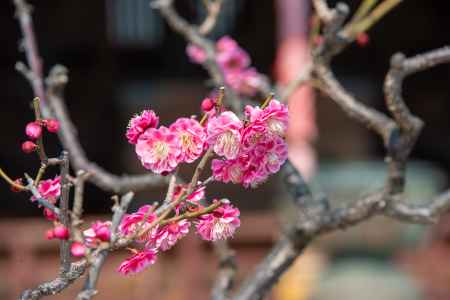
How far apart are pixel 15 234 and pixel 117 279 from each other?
61 centimetres

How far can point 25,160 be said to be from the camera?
6094mm

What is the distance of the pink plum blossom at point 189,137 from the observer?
3.07 ft

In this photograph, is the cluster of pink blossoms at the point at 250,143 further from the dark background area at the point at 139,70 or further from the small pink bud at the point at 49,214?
the dark background area at the point at 139,70

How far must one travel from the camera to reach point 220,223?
98cm

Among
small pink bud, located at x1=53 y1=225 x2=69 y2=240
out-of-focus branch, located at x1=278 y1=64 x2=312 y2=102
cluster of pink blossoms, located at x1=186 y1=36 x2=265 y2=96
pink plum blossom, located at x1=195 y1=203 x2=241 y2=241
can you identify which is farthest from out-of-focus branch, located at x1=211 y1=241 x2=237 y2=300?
small pink bud, located at x1=53 y1=225 x2=69 y2=240

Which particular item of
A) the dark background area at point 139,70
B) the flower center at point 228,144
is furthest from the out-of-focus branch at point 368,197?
the dark background area at point 139,70

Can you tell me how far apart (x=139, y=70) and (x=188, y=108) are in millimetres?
816

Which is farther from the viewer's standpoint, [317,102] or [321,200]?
[317,102]

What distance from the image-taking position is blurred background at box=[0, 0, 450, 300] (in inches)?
180

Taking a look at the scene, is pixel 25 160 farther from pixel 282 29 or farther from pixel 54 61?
pixel 282 29

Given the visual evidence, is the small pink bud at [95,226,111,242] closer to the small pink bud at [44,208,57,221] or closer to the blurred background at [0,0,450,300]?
the small pink bud at [44,208,57,221]

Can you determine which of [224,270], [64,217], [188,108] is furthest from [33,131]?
[188,108]

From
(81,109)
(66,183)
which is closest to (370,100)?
(81,109)

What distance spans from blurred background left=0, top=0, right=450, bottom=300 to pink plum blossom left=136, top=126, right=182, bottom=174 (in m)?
2.36
